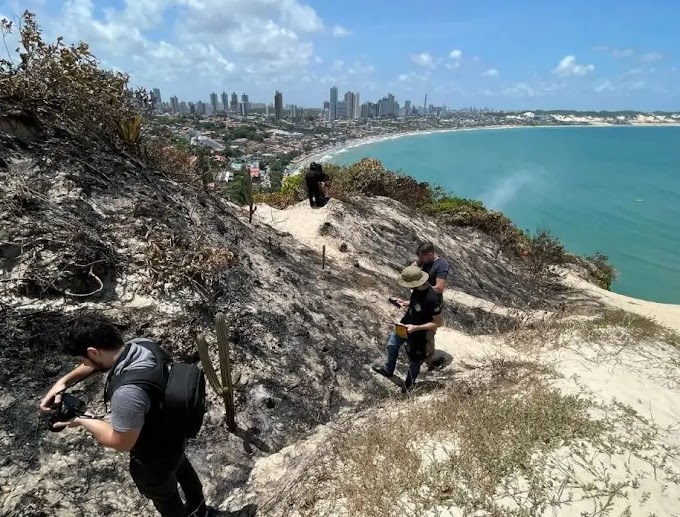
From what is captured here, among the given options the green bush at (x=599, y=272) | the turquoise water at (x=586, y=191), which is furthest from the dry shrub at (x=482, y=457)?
the turquoise water at (x=586, y=191)

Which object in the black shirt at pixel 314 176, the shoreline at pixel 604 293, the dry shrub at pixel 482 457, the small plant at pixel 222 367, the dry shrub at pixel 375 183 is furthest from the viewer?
the dry shrub at pixel 375 183

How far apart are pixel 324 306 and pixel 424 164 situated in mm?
94344

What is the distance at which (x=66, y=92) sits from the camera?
21.0 ft

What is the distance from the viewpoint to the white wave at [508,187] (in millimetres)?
61669

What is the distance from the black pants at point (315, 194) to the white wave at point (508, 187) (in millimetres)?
47770

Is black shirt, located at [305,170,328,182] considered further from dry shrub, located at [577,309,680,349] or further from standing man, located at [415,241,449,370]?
dry shrub, located at [577,309,680,349]

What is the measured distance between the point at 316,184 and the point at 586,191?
226 ft

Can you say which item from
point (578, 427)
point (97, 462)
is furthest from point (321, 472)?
point (578, 427)

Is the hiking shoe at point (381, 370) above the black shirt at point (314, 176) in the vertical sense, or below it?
below

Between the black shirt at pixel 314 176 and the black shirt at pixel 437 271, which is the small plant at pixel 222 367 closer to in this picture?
the black shirt at pixel 437 271

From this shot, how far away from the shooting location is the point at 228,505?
370 centimetres

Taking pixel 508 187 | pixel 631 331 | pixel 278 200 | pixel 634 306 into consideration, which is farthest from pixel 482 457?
pixel 508 187

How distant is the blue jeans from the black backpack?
3.16 meters

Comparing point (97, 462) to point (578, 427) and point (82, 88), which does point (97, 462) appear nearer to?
point (578, 427)
